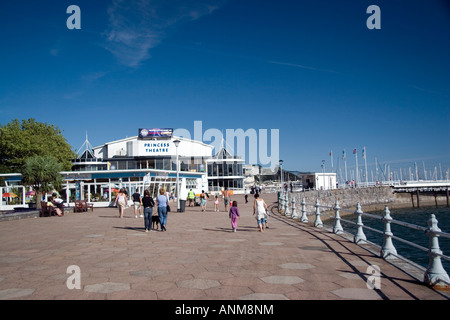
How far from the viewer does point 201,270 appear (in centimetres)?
606

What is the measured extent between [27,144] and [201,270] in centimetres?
4821

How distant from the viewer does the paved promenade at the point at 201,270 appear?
472 centimetres

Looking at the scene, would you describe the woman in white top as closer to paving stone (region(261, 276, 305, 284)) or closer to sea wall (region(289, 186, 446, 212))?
paving stone (region(261, 276, 305, 284))

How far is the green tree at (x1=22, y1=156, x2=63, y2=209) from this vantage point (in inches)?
1000

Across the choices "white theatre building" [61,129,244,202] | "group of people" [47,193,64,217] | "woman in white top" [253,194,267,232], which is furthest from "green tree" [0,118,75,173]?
"woman in white top" [253,194,267,232]

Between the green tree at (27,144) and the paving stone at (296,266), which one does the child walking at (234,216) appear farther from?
the green tree at (27,144)

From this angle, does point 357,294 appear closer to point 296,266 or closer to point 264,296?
point 264,296

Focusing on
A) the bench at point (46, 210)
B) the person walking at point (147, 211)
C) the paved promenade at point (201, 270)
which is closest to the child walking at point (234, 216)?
the paved promenade at point (201, 270)

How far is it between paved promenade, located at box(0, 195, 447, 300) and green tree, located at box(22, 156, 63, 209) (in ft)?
55.8

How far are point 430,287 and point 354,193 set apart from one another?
59.0 meters

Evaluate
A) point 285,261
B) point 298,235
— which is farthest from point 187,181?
point 285,261

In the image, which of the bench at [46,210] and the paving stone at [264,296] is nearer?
the paving stone at [264,296]

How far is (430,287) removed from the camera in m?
4.92

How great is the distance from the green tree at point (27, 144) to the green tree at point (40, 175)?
18456mm
